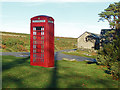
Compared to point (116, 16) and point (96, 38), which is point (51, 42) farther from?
point (96, 38)

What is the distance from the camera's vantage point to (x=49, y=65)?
11.8 metres

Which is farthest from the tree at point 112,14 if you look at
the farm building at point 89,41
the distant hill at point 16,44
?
the distant hill at point 16,44

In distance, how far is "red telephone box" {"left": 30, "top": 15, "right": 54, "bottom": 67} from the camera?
11336mm

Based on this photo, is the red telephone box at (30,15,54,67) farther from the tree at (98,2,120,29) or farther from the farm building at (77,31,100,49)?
the farm building at (77,31,100,49)

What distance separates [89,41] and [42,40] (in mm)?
32834

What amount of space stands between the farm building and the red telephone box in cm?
3166

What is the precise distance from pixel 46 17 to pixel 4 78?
618 centimetres

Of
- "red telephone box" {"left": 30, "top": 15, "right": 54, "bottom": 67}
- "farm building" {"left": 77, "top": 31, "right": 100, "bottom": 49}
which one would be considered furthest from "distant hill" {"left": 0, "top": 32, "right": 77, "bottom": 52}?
"red telephone box" {"left": 30, "top": 15, "right": 54, "bottom": 67}

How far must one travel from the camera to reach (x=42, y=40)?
11.6 metres

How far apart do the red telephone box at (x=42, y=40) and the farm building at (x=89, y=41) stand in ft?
104

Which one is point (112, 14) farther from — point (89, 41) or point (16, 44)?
point (16, 44)

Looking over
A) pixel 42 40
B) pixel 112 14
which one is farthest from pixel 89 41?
pixel 42 40

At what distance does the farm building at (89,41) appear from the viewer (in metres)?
41.1

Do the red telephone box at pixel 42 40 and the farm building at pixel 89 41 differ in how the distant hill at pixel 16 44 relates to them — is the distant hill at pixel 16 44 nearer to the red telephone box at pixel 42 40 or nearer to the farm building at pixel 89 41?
the farm building at pixel 89 41
